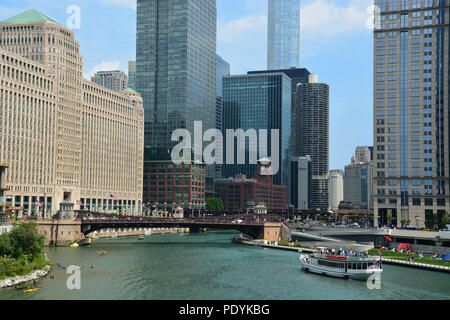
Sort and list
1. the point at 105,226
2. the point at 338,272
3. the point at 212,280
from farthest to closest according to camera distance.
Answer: the point at 105,226 → the point at 338,272 → the point at 212,280

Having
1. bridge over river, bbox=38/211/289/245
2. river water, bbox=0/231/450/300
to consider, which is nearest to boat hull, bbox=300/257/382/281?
river water, bbox=0/231/450/300

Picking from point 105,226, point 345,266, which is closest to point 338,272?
point 345,266

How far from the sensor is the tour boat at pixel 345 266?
112m

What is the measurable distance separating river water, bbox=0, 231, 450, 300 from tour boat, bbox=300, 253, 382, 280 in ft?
7.65

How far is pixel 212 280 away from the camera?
10806 cm

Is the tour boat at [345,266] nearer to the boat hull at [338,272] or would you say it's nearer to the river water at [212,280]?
the boat hull at [338,272]

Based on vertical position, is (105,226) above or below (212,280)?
above

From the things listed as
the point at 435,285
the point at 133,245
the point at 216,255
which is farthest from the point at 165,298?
the point at 133,245

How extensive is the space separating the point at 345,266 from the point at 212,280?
26654 mm

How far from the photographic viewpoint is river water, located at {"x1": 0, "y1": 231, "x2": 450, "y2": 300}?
93.0m

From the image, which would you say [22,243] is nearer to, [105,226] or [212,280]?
[212,280]

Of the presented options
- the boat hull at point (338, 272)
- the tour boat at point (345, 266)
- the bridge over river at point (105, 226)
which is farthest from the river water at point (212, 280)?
the bridge over river at point (105, 226)

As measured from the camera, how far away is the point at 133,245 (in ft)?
595
